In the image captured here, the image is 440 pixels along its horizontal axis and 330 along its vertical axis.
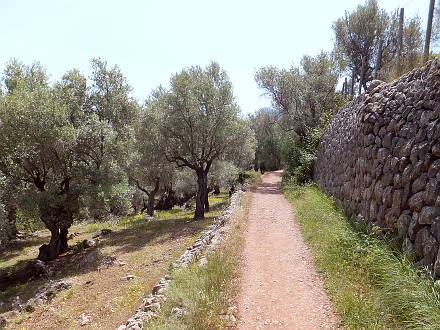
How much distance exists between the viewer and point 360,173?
418 inches

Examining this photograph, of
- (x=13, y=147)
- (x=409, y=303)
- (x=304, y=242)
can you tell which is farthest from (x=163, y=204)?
(x=409, y=303)

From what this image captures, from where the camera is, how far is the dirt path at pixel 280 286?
241 inches

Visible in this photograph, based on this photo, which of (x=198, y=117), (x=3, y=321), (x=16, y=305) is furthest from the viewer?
(x=198, y=117)

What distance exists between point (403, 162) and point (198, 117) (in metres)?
14.4

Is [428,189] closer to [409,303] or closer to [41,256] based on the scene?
[409,303]

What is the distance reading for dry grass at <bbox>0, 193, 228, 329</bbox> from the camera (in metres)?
9.87

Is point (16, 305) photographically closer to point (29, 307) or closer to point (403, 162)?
point (29, 307)

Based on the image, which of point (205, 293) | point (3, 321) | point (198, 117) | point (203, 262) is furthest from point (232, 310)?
point (198, 117)

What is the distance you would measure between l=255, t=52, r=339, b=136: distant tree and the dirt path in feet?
58.5

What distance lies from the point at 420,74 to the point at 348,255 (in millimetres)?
4662

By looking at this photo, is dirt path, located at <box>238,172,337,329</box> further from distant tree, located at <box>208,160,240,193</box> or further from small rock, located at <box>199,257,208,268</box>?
distant tree, located at <box>208,160,240,193</box>

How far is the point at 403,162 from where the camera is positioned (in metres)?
7.42

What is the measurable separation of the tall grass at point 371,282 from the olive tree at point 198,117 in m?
11.7

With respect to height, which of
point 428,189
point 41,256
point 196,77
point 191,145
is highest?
point 196,77
